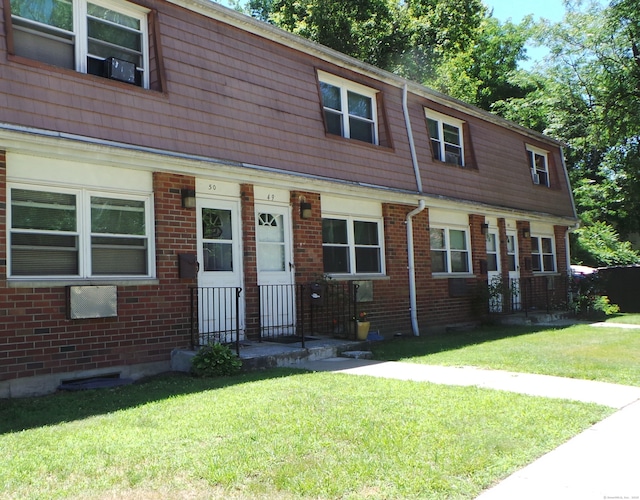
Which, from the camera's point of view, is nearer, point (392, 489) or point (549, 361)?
point (392, 489)

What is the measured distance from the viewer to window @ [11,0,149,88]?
715cm

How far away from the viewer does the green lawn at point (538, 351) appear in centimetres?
716

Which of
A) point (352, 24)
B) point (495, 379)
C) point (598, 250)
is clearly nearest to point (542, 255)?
point (598, 250)

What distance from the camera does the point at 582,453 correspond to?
393cm

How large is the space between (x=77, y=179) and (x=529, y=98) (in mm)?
20971

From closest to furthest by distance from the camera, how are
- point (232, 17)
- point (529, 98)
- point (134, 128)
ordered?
point (134, 128) → point (232, 17) → point (529, 98)

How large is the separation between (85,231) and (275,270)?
3189 mm

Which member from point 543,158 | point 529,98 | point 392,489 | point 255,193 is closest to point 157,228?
point 255,193

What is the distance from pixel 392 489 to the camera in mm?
3305

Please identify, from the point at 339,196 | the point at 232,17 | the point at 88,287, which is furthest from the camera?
the point at 339,196

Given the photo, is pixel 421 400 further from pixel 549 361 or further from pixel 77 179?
pixel 77 179

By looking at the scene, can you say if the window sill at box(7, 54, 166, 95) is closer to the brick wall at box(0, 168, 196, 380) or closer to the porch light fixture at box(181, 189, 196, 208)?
the brick wall at box(0, 168, 196, 380)

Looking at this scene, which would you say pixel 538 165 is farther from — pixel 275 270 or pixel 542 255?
pixel 275 270

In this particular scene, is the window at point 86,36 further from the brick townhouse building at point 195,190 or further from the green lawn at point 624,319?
the green lawn at point 624,319
